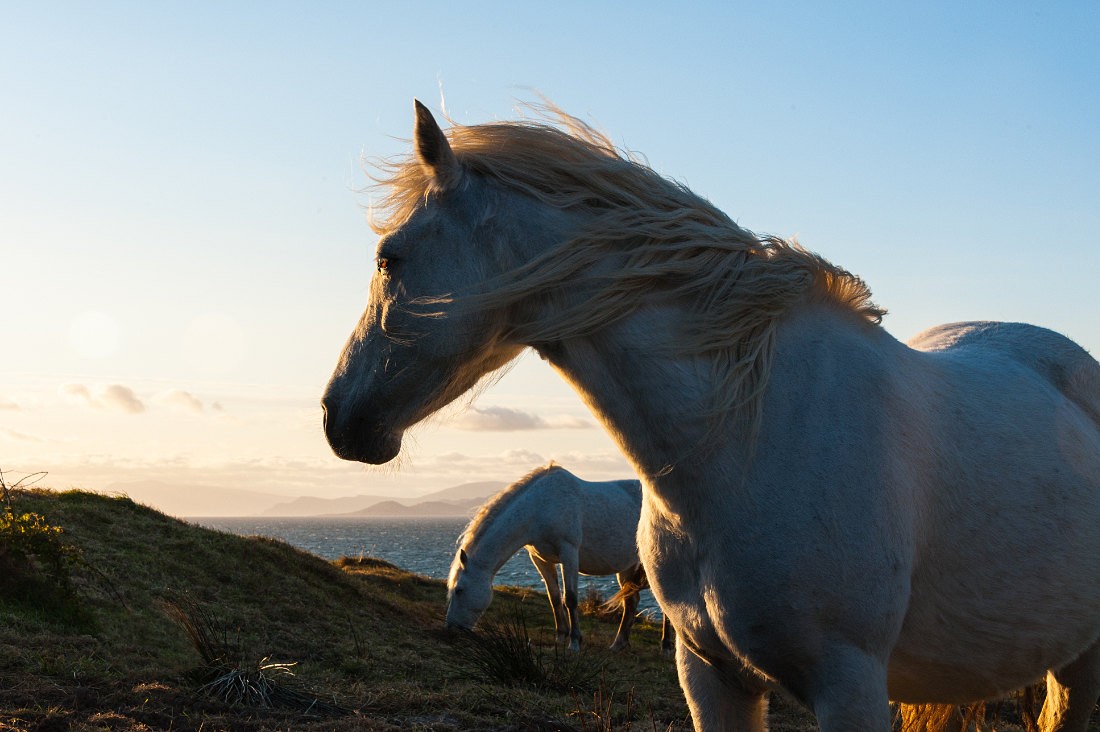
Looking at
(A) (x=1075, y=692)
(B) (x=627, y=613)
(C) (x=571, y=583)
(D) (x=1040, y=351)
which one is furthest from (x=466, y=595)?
(D) (x=1040, y=351)

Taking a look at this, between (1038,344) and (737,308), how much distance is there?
160 cm

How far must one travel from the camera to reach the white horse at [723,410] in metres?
2.11

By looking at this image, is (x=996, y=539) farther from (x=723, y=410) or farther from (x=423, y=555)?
(x=423, y=555)

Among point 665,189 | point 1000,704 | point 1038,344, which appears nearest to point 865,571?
point 665,189

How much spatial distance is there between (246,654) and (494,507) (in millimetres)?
5346

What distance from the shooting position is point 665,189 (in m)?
2.33

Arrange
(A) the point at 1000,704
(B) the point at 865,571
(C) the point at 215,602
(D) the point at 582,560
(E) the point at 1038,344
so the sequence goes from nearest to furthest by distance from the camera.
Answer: (B) the point at 865,571 < (E) the point at 1038,344 < (A) the point at 1000,704 < (C) the point at 215,602 < (D) the point at 582,560

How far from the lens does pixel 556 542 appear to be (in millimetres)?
12492

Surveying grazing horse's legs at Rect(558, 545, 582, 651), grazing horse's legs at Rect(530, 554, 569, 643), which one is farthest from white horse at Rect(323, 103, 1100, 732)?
grazing horse's legs at Rect(530, 554, 569, 643)

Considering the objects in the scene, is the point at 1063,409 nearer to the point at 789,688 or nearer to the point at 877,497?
the point at 877,497

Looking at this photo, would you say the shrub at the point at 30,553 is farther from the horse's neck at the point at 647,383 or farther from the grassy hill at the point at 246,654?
the horse's neck at the point at 647,383

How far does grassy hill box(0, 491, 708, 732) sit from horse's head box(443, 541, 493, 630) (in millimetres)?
293

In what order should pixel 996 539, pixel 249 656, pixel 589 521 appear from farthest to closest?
1. pixel 589 521
2. pixel 249 656
3. pixel 996 539

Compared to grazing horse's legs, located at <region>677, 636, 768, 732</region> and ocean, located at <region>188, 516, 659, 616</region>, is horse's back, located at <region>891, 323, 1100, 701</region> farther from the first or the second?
ocean, located at <region>188, 516, 659, 616</region>
